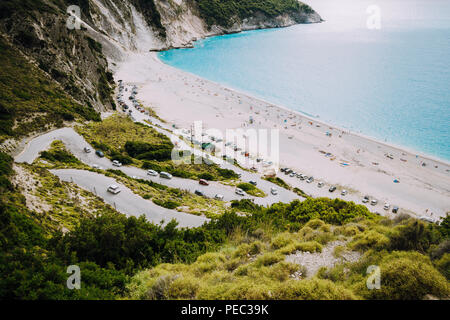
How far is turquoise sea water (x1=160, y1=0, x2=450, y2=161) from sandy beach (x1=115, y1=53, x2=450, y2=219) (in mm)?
5812

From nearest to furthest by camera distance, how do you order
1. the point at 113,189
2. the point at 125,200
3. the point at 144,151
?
the point at 125,200 < the point at 113,189 < the point at 144,151

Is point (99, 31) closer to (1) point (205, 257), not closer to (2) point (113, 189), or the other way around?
(2) point (113, 189)

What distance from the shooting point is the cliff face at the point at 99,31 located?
37781 mm

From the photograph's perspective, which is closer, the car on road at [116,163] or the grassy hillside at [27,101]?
the grassy hillside at [27,101]

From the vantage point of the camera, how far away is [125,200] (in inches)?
774

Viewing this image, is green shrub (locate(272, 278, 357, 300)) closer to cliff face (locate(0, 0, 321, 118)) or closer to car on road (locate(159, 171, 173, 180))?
car on road (locate(159, 171, 173, 180))

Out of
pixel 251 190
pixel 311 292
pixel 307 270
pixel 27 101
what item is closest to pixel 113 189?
pixel 251 190

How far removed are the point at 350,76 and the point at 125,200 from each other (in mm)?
84090

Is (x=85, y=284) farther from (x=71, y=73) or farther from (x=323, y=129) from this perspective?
(x=323, y=129)

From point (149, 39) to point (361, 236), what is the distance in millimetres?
106625

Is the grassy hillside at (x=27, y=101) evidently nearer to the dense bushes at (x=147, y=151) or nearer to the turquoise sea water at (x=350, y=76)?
the dense bushes at (x=147, y=151)

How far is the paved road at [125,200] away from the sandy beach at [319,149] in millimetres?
19349

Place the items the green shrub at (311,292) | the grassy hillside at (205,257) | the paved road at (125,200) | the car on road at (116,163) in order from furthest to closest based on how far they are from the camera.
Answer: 1. the car on road at (116,163)
2. the paved road at (125,200)
3. the grassy hillside at (205,257)
4. the green shrub at (311,292)

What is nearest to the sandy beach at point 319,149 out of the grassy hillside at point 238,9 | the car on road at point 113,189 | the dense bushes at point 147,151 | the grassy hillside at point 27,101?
the dense bushes at point 147,151
